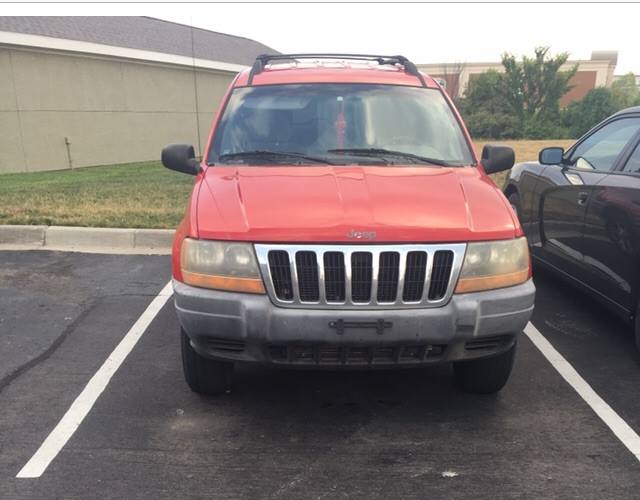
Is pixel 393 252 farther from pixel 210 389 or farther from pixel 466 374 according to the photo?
pixel 210 389

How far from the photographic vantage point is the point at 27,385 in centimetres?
389

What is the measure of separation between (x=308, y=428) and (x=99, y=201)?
6.92m

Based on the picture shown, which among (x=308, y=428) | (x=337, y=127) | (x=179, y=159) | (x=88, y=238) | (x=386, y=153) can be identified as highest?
(x=337, y=127)

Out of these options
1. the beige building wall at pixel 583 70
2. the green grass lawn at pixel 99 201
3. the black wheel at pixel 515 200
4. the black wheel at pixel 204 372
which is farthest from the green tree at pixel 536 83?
the black wheel at pixel 204 372

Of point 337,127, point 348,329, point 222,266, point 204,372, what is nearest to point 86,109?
point 337,127

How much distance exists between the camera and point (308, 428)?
338cm

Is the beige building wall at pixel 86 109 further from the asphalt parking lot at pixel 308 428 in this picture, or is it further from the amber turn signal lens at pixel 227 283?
the amber turn signal lens at pixel 227 283

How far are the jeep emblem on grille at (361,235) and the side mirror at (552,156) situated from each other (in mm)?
3032

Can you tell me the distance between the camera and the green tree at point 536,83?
4412 centimetres

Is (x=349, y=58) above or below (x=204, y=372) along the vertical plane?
above

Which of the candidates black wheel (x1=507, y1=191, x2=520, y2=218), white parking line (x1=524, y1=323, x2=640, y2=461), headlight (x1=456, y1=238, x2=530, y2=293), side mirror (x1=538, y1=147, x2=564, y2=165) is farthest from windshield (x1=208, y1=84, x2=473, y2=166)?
black wheel (x1=507, y1=191, x2=520, y2=218)

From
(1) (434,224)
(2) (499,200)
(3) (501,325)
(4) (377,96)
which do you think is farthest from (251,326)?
(4) (377,96)

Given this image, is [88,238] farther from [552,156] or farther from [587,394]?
[587,394]

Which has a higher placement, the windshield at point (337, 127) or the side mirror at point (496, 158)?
the windshield at point (337, 127)
